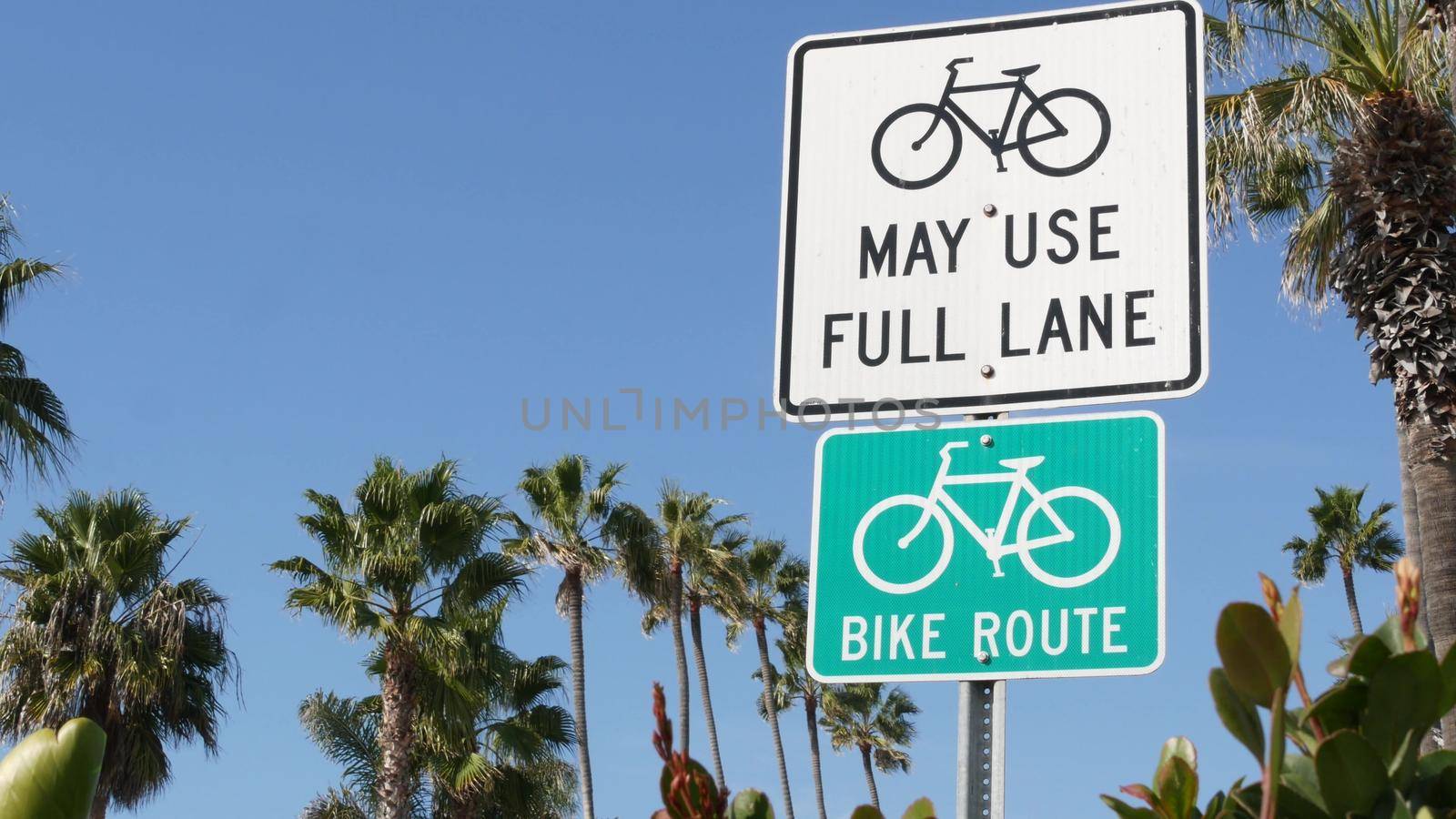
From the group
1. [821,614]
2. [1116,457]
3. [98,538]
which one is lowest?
[821,614]

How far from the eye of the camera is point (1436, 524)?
10344mm

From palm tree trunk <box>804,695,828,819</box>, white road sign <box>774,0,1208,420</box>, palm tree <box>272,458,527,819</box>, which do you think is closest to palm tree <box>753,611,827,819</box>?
palm tree trunk <box>804,695,828,819</box>

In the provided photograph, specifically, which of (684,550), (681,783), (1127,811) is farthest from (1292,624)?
(684,550)

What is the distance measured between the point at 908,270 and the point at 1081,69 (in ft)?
1.37

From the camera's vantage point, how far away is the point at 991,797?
72.3 inches

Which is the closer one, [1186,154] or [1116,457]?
[1116,457]

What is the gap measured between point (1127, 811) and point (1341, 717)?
0.19 metres

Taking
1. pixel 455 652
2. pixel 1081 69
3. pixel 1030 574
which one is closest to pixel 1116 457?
pixel 1030 574

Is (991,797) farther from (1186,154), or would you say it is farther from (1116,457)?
(1186,154)

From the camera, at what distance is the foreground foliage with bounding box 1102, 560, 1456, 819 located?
107cm

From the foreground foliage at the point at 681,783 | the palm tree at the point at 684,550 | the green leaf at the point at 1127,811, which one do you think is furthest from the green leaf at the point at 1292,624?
the palm tree at the point at 684,550

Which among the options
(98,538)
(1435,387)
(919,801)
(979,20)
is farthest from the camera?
(98,538)

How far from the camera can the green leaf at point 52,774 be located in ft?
5.32

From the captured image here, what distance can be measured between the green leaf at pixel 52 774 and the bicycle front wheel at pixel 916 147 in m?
1.35
